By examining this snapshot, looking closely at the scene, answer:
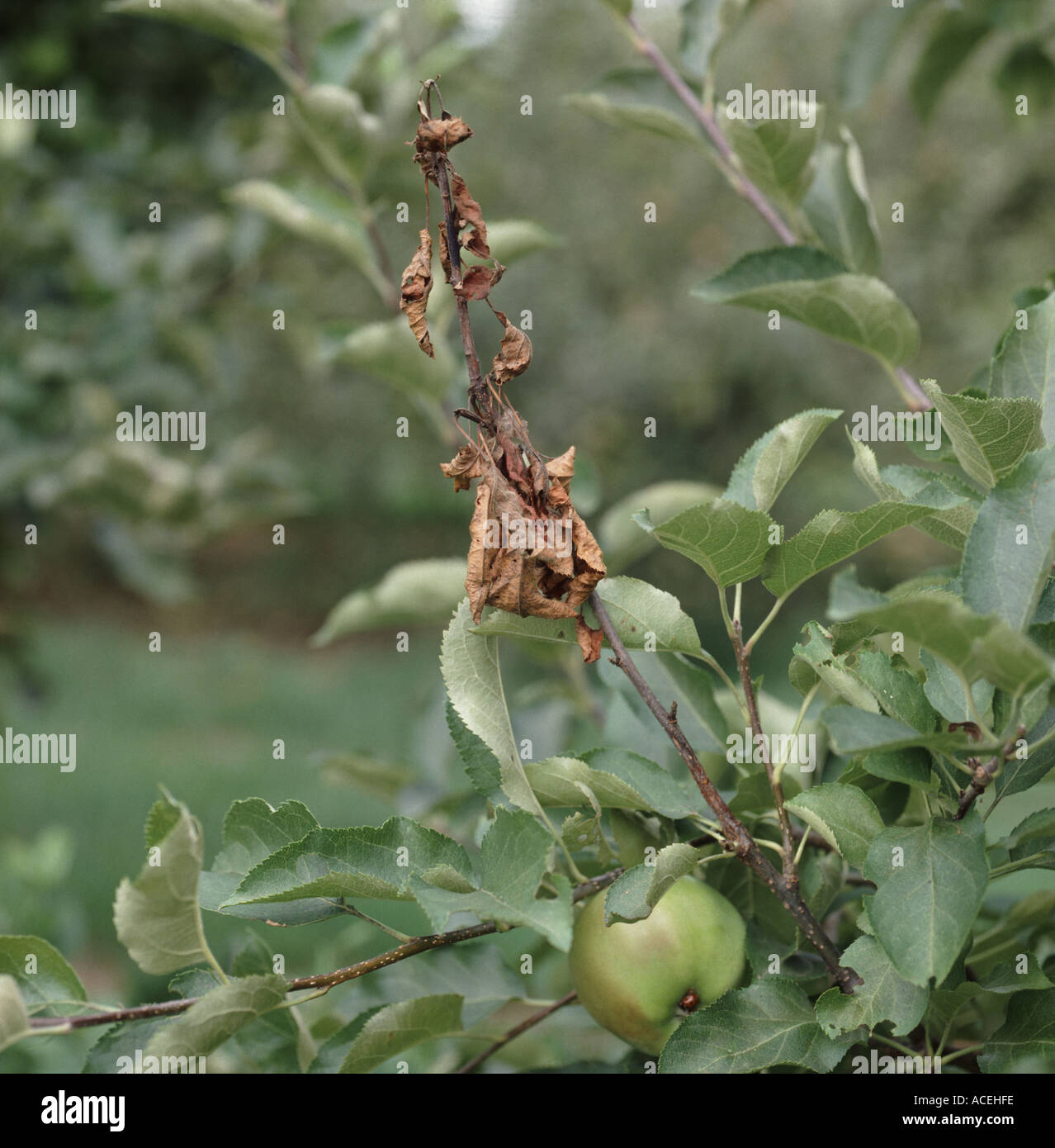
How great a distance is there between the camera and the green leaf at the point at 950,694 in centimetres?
53

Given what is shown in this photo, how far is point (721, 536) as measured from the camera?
1.76 ft

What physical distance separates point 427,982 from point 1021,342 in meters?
0.52

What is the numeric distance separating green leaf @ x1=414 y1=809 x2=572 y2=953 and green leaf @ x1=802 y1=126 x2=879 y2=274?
54 centimetres

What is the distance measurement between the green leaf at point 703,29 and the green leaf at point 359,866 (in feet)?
2.36

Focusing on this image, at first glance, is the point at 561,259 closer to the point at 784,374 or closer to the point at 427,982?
the point at 784,374

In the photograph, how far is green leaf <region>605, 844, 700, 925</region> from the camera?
0.50m

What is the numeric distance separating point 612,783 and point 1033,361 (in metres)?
0.34

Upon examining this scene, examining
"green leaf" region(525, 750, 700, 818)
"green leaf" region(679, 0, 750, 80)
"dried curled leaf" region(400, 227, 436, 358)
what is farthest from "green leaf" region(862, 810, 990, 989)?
"green leaf" region(679, 0, 750, 80)

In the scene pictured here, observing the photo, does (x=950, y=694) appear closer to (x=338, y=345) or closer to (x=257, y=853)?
(x=257, y=853)

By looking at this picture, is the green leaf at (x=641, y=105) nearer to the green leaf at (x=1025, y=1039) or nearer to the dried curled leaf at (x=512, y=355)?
the dried curled leaf at (x=512, y=355)

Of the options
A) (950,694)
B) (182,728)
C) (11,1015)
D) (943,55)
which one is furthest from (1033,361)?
(182,728)

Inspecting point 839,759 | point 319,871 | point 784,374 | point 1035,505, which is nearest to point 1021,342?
point 1035,505

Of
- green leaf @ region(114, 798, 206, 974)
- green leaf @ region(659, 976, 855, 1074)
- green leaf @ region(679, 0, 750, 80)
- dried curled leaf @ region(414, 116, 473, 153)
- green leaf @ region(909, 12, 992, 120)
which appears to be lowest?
green leaf @ region(659, 976, 855, 1074)

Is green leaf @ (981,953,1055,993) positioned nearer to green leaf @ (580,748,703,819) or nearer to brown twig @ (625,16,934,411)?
green leaf @ (580,748,703,819)
